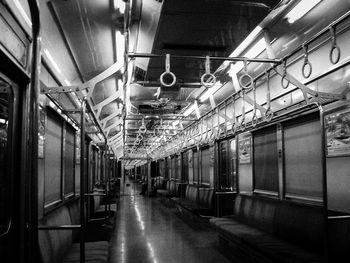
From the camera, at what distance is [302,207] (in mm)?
4539

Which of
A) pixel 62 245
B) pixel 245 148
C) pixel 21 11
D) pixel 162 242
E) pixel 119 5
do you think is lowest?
pixel 162 242

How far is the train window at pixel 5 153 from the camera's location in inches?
100

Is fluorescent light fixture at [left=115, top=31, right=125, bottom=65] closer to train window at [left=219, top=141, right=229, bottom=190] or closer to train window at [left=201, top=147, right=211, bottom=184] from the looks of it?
train window at [left=219, top=141, right=229, bottom=190]

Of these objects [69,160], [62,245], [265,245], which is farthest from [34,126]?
[69,160]

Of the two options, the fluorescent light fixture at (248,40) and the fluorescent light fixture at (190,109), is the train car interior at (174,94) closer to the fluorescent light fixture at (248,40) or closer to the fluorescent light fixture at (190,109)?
the fluorescent light fixture at (248,40)

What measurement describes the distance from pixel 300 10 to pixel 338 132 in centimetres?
143

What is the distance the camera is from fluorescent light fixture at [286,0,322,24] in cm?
379

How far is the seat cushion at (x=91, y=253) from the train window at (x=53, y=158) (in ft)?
2.14

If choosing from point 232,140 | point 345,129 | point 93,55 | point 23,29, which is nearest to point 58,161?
point 93,55

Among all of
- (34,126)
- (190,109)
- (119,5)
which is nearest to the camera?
(34,126)

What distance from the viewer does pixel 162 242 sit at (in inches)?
268

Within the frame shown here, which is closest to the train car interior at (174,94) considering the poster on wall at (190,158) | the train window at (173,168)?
the poster on wall at (190,158)

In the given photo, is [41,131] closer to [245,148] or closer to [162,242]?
[162,242]

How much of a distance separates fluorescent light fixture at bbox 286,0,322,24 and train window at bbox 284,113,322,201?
138 centimetres
